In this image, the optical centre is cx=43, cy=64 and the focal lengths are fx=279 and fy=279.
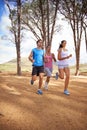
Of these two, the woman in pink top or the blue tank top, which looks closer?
the blue tank top

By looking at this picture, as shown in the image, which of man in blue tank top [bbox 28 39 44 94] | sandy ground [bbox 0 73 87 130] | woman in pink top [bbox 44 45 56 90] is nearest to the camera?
sandy ground [bbox 0 73 87 130]

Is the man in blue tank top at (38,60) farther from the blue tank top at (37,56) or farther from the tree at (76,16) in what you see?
the tree at (76,16)

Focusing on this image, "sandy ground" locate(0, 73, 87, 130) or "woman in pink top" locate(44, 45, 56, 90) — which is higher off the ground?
"woman in pink top" locate(44, 45, 56, 90)

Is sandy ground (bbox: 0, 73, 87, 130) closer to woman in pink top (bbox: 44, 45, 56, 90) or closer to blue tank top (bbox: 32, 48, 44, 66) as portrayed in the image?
blue tank top (bbox: 32, 48, 44, 66)

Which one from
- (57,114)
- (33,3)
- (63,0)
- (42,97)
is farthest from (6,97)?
(33,3)

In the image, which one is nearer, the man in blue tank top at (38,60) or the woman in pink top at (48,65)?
the man in blue tank top at (38,60)

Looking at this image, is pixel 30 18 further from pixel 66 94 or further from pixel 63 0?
pixel 66 94

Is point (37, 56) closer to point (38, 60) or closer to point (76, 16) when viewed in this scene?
point (38, 60)

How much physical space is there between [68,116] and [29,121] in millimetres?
1142

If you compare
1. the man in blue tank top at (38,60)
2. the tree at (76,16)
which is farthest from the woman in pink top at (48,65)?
the tree at (76,16)

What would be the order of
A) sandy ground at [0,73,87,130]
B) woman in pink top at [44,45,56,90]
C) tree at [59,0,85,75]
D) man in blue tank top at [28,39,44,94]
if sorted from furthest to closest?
1. tree at [59,0,85,75]
2. woman in pink top at [44,45,56,90]
3. man in blue tank top at [28,39,44,94]
4. sandy ground at [0,73,87,130]

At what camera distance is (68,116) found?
726 cm

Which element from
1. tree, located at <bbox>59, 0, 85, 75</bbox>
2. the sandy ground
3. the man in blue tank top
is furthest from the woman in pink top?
tree, located at <bbox>59, 0, 85, 75</bbox>

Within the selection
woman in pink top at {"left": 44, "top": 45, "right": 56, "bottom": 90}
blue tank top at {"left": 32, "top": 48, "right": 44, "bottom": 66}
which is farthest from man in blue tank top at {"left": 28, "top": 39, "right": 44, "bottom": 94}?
woman in pink top at {"left": 44, "top": 45, "right": 56, "bottom": 90}
